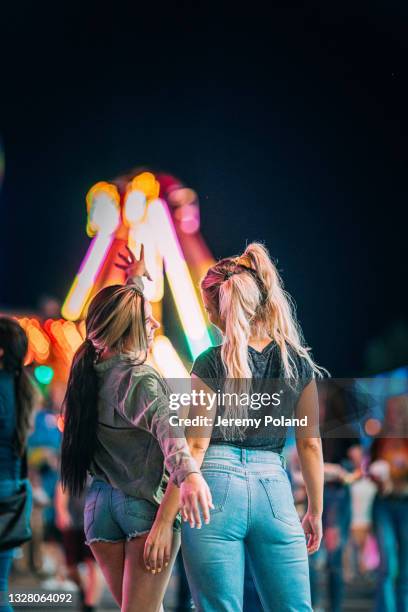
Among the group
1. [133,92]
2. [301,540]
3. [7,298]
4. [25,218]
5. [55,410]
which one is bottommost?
[301,540]

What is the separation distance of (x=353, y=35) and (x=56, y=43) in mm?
1298

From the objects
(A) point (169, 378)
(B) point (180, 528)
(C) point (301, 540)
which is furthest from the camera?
(A) point (169, 378)

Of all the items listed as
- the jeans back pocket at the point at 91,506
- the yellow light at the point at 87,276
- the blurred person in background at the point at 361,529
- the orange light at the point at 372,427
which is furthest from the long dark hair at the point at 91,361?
the blurred person in background at the point at 361,529

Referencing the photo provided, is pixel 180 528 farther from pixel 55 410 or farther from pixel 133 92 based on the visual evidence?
pixel 133 92

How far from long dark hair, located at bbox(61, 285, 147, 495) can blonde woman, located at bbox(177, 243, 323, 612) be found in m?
0.27

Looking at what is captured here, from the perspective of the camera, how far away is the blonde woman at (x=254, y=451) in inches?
107

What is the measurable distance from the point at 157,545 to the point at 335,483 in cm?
127

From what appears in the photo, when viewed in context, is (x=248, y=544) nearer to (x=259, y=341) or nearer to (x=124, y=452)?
(x=124, y=452)

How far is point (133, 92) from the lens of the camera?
3762 mm

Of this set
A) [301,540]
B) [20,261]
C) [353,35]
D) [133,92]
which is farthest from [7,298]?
[353,35]

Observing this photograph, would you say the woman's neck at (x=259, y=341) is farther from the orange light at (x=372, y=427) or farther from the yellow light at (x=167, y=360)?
the orange light at (x=372, y=427)

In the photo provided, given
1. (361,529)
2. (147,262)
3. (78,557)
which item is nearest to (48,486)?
(78,557)

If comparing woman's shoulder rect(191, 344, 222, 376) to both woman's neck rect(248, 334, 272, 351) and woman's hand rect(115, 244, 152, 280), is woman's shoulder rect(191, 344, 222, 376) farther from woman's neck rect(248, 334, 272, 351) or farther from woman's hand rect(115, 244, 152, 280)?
woman's hand rect(115, 244, 152, 280)

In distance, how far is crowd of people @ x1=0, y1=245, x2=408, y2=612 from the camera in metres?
2.75
